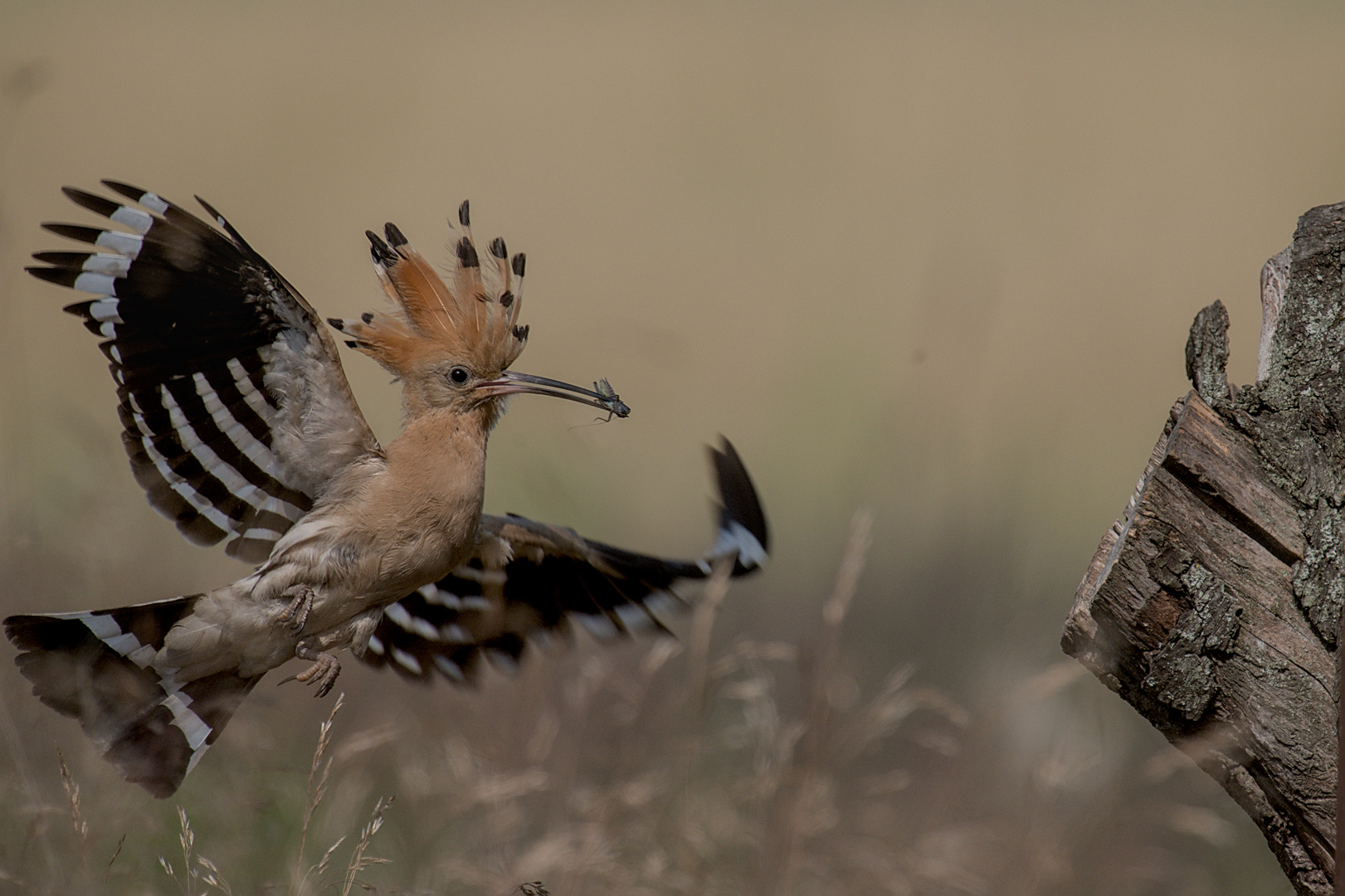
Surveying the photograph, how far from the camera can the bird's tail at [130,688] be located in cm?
199

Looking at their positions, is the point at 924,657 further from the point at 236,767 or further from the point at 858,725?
the point at 236,767

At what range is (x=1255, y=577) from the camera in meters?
1.39

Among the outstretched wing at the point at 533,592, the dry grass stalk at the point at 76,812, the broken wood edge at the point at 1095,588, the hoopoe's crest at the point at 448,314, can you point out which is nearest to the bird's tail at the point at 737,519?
the outstretched wing at the point at 533,592

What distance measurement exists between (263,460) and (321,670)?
1.39ft

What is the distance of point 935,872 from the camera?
2.13 meters

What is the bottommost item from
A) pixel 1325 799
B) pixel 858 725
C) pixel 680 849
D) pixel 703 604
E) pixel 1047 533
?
pixel 1047 533

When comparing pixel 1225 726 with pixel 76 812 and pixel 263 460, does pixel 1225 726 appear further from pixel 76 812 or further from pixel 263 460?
pixel 263 460

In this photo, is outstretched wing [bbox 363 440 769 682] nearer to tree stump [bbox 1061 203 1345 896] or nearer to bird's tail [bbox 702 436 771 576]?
bird's tail [bbox 702 436 771 576]

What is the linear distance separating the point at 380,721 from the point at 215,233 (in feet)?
5.33

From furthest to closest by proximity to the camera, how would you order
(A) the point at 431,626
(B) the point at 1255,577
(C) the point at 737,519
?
1. (A) the point at 431,626
2. (C) the point at 737,519
3. (B) the point at 1255,577

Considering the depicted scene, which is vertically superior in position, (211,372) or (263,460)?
(211,372)

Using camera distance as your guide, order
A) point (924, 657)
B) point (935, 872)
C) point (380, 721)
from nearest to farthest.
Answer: point (935, 872), point (380, 721), point (924, 657)

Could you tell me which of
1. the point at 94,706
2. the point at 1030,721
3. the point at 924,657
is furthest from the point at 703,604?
the point at 924,657

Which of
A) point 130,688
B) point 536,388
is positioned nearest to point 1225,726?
point 536,388
